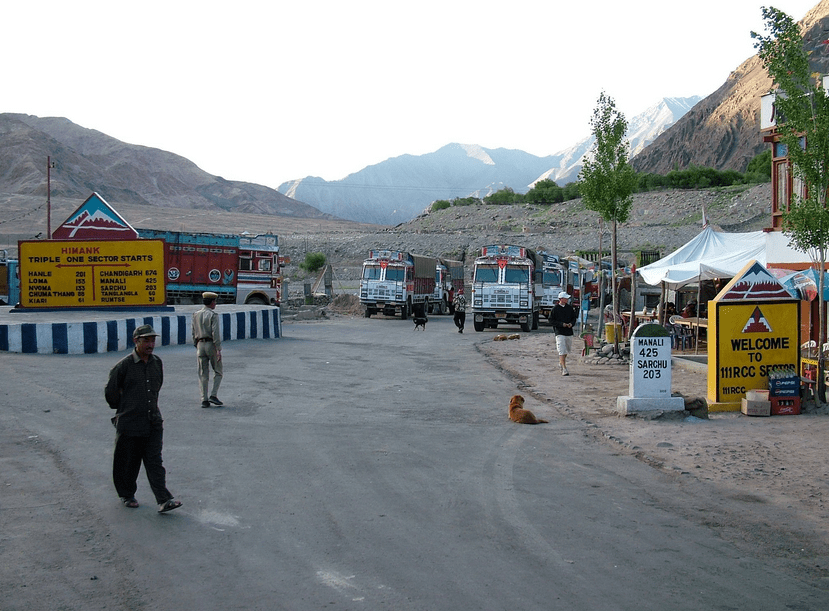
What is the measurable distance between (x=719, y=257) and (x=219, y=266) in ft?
75.1

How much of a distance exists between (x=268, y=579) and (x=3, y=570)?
1.79 m

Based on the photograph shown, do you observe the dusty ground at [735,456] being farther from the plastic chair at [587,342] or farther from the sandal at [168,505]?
the sandal at [168,505]

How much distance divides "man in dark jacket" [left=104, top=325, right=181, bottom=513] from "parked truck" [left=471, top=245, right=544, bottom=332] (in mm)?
25862

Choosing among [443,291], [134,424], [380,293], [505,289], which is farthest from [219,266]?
[134,424]

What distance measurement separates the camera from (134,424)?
22.0 ft

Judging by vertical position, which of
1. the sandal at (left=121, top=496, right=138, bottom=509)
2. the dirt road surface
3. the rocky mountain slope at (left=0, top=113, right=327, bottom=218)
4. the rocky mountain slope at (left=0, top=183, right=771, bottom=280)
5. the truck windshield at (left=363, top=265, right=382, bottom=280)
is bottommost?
the dirt road surface

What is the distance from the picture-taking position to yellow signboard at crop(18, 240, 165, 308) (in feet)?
76.6

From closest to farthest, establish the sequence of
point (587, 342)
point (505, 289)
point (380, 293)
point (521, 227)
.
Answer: point (587, 342) < point (505, 289) < point (380, 293) < point (521, 227)

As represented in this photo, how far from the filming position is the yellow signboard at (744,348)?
12211mm

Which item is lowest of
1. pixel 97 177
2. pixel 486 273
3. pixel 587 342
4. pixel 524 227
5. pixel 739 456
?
pixel 739 456

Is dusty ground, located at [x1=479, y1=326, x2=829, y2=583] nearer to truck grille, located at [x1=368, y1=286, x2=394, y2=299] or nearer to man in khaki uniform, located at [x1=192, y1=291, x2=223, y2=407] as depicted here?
man in khaki uniform, located at [x1=192, y1=291, x2=223, y2=407]

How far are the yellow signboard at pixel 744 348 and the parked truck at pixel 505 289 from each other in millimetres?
19623

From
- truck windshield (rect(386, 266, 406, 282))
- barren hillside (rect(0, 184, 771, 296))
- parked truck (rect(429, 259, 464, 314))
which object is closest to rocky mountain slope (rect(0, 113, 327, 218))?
barren hillside (rect(0, 184, 771, 296))

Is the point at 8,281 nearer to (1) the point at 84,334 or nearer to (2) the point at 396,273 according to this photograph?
(2) the point at 396,273
